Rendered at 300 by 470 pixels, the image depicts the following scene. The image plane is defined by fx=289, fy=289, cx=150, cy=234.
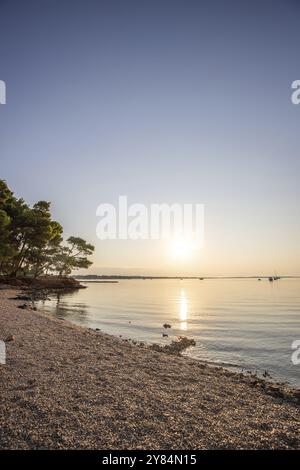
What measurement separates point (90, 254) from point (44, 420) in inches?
3290

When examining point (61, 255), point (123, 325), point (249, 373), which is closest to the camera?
point (249, 373)

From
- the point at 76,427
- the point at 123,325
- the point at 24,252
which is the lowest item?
the point at 123,325

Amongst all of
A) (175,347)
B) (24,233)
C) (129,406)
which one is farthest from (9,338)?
(24,233)

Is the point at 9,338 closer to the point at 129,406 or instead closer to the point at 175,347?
the point at 129,406

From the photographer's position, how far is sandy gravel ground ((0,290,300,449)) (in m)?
6.13

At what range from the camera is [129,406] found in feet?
25.3

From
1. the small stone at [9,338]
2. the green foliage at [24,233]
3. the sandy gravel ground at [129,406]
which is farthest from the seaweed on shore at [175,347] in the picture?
the green foliage at [24,233]

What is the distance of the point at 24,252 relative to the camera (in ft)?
209

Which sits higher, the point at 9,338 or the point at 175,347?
the point at 9,338

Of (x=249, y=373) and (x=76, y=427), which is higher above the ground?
(x=76, y=427)

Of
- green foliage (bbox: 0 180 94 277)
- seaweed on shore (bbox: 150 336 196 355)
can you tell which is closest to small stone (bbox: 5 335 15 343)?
seaweed on shore (bbox: 150 336 196 355)
